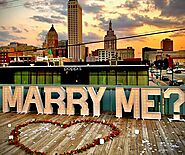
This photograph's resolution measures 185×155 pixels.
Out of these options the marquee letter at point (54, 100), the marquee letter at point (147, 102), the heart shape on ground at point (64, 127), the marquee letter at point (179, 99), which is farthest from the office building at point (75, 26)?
the heart shape on ground at point (64, 127)

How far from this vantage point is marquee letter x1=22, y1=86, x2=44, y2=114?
11898mm

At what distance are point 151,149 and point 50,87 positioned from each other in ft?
21.7

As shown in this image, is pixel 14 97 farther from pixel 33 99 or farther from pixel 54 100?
pixel 54 100

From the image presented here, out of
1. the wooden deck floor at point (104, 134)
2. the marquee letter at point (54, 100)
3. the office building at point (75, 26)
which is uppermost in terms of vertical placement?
the office building at point (75, 26)

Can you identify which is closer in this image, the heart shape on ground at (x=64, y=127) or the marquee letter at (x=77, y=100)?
the heart shape on ground at (x=64, y=127)

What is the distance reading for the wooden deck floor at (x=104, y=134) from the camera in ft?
22.8

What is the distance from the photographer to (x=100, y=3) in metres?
13.6

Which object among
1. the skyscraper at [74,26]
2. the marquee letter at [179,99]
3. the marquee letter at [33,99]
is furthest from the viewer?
the skyscraper at [74,26]

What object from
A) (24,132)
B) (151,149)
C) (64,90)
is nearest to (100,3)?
(64,90)

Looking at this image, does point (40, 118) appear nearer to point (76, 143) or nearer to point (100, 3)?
point (76, 143)

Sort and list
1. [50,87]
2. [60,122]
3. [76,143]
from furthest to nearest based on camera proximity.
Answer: [50,87] → [60,122] → [76,143]

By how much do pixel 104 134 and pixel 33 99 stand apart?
5.09 meters

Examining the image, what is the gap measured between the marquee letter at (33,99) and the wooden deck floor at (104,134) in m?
1.03

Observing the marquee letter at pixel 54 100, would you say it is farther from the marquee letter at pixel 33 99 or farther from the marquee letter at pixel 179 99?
the marquee letter at pixel 179 99
